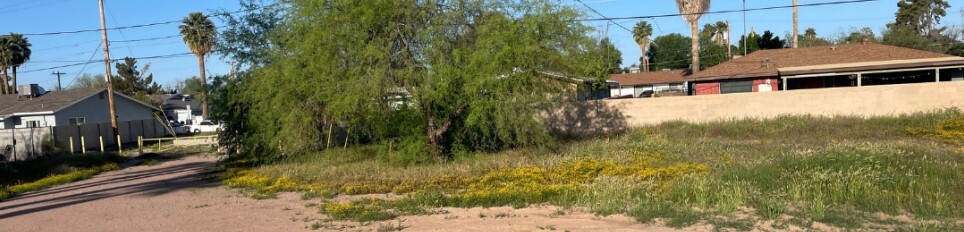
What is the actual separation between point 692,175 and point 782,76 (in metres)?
22.8

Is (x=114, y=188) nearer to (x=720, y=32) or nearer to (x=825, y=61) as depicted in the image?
(x=825, y=61)

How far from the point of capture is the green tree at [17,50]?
6075 centimetres

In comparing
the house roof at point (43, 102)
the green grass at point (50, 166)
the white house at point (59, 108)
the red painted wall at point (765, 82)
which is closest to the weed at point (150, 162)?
the green grass at point (50, 166)

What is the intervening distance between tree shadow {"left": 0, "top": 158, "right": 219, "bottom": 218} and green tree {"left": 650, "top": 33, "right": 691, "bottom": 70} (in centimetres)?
6842

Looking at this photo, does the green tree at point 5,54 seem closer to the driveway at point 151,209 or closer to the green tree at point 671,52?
the driveway at point 151,209

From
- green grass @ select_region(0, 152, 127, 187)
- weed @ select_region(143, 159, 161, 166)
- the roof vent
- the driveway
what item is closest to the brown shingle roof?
the roof vent

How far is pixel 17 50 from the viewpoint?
61812mm

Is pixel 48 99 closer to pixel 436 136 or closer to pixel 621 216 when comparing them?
pixel 436 136

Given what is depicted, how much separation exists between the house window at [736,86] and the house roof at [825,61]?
Answer: 0.54 metres

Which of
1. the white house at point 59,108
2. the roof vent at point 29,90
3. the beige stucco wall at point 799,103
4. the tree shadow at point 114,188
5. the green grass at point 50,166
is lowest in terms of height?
the tree shadow at point 114,188

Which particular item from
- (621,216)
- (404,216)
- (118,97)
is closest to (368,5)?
(404,216)

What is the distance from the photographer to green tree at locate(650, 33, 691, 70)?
286ft

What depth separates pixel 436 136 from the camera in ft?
68.1

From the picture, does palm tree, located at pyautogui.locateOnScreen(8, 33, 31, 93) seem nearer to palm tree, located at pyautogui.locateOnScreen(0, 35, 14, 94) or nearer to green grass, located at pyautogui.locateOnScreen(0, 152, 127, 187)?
palm tree, located at pyautogui.locateOnScreen(0, 35, 14, 94)
